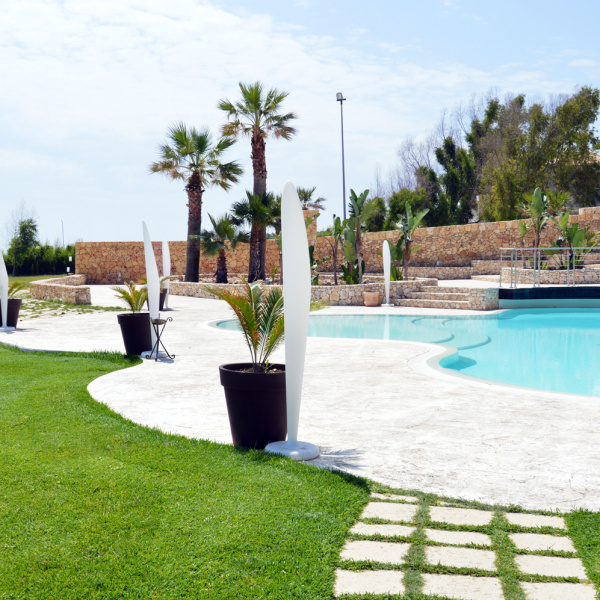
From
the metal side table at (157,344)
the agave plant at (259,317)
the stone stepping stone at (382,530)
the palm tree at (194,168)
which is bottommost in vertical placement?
the stone stepping stone at (382,530)

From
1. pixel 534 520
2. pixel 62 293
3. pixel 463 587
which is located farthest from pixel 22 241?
pixel 463 587

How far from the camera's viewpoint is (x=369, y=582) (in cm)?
303

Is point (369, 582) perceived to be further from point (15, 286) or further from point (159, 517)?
point (15, 286)

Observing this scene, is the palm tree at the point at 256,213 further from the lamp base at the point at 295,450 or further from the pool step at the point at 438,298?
the lamp base at the point at 295,450

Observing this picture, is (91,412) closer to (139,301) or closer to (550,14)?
(139,301)

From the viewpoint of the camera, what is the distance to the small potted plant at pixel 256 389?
16.2 feet

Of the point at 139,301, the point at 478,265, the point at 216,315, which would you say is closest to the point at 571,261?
the point at 478,265

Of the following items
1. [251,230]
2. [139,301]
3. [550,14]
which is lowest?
[139,301]

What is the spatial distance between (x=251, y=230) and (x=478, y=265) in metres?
10.4

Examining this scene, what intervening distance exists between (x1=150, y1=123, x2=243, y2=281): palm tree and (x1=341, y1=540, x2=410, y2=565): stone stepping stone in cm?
2261

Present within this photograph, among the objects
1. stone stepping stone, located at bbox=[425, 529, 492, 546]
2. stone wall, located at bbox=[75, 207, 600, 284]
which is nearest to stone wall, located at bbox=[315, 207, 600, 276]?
stone wall, located at bbox=[75, 207, 600, 284]

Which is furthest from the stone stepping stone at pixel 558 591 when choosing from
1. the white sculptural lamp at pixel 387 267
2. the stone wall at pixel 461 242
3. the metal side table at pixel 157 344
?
the stone wall at pixel 461 242

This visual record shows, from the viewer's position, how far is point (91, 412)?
6.18 metres

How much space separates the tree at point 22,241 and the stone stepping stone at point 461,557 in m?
40.9
